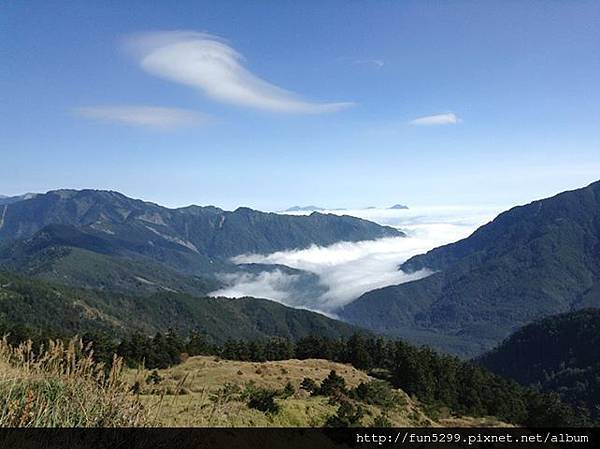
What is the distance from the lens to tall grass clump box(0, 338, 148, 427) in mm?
6457

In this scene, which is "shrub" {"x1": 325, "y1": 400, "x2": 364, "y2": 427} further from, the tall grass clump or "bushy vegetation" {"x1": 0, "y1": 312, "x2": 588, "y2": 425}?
"bushy vegetation" {"x1": 0, "y1": 312, "x2": 588, "y2": 425}

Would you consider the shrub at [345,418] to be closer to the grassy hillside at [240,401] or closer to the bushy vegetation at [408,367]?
the grassy hillside at [240,401]

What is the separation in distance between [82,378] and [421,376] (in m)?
53.8

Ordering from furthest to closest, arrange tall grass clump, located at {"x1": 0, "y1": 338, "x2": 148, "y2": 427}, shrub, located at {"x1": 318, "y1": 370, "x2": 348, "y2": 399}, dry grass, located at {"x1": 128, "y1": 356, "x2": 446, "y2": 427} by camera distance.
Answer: shrub, located at {"x1": 318, "y1": 370, "x2": 348, "y2": 399}, dry grass, located at {"x1": 128, "y1": 356, "x2": 446, "y2": 427}, tall grass clump, located at {"x1": 0, "y1": 338, "x2": 148, "y2": 427}

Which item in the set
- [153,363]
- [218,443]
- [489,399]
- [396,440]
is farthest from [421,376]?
[218,443]

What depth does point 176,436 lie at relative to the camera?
7133mm

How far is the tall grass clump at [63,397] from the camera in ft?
21.2

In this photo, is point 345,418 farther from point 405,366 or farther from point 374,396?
point 405,366

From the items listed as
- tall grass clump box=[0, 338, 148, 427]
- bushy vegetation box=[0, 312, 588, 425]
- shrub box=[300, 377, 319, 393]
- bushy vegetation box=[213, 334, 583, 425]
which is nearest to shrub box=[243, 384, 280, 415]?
tall grass clump box=[0, 338, 148, 427]

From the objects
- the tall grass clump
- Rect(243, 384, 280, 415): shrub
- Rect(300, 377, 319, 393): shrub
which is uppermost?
the tall grass clump

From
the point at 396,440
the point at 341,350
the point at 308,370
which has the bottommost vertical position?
the point at 341,350

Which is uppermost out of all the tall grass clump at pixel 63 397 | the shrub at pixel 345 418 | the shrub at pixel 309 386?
the tall grass clump at pixel 63 397

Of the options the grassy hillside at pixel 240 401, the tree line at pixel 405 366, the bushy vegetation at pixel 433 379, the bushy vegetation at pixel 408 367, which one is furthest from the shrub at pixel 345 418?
the tree line at pixel 405 366

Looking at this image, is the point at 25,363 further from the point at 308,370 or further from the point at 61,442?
the point at 308,370
